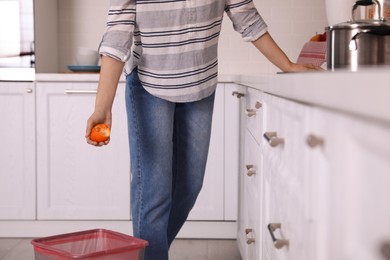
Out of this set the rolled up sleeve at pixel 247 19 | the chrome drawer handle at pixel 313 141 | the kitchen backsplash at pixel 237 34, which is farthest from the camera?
the kitchen backsplash at pixel 237 34

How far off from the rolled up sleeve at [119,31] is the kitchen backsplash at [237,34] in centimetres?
206

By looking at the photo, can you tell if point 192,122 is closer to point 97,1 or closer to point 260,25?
point 260,25

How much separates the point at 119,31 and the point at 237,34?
6.88 ft

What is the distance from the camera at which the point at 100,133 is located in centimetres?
201

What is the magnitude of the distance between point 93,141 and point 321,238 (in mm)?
1020

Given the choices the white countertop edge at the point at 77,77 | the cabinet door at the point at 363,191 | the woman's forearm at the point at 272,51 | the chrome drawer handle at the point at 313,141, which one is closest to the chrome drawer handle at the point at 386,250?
the cabinet door at the point at 363,191

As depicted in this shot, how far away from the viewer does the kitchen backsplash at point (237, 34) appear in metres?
4.10

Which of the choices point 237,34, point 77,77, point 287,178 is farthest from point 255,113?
point 237,34

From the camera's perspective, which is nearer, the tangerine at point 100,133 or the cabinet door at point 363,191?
the cabinet door at point 363,191

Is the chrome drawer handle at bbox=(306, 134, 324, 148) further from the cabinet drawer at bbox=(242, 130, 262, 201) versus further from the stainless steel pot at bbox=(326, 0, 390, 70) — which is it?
the cabinet drawer at bbox=(242, 130, 262, 201)

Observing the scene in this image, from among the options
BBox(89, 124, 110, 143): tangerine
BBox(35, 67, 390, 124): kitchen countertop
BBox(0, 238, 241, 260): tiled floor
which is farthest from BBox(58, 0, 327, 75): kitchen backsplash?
BBox(35, 67, 390, 124): kitchen countertop

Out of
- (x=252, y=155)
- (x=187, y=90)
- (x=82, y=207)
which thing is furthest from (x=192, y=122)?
(x=82, y=207)

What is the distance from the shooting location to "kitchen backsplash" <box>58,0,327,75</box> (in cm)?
410

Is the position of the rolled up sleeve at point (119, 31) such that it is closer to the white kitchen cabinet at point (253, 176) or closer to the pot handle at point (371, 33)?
the white kitchen cabinet at point (253, 176)
